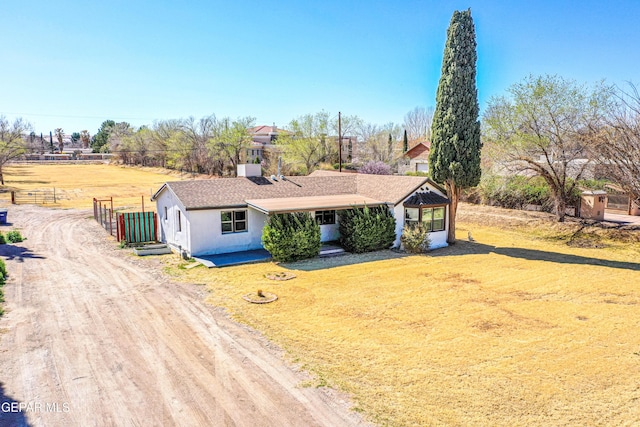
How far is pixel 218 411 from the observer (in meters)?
7.59

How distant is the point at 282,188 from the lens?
73.9 feet

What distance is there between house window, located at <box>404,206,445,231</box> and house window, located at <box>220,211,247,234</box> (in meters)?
8.22

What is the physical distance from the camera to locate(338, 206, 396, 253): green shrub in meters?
20.4

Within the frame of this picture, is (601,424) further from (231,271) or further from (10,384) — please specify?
(231,271)

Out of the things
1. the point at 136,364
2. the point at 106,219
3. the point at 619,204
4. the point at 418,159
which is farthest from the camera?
the point at 418,159

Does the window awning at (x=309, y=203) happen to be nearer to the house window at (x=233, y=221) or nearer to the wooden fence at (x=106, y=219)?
the house window at (x=233, y=221)

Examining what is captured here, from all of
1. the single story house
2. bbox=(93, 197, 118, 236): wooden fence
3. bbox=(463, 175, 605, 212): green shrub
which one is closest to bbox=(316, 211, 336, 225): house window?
the single story house

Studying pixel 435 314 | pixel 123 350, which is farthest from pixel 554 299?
pixel 123 350

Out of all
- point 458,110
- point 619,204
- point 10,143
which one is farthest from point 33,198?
point 619,204

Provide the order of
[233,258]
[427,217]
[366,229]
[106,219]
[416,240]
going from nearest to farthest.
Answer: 1. [233,258]
2. [366,229]
3. [416,240]
4. [427,217]
5. [106,219]

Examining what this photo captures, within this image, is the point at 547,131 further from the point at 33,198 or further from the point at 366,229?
the point at 33,198

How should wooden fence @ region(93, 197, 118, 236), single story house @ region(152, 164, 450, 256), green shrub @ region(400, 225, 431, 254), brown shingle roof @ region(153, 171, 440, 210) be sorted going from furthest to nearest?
wooden fence @ region(93, 197, 118, 236) → green shrub @ region(400, 225, 431, 254) → brown shingle roof @ region(153, 171, 440, 210) → single story house @ region(152, 164, 450, 256)

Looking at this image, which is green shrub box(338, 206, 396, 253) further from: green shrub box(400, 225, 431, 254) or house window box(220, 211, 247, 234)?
house window box(220, 211, 247, 234)

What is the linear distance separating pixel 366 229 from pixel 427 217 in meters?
3.55
